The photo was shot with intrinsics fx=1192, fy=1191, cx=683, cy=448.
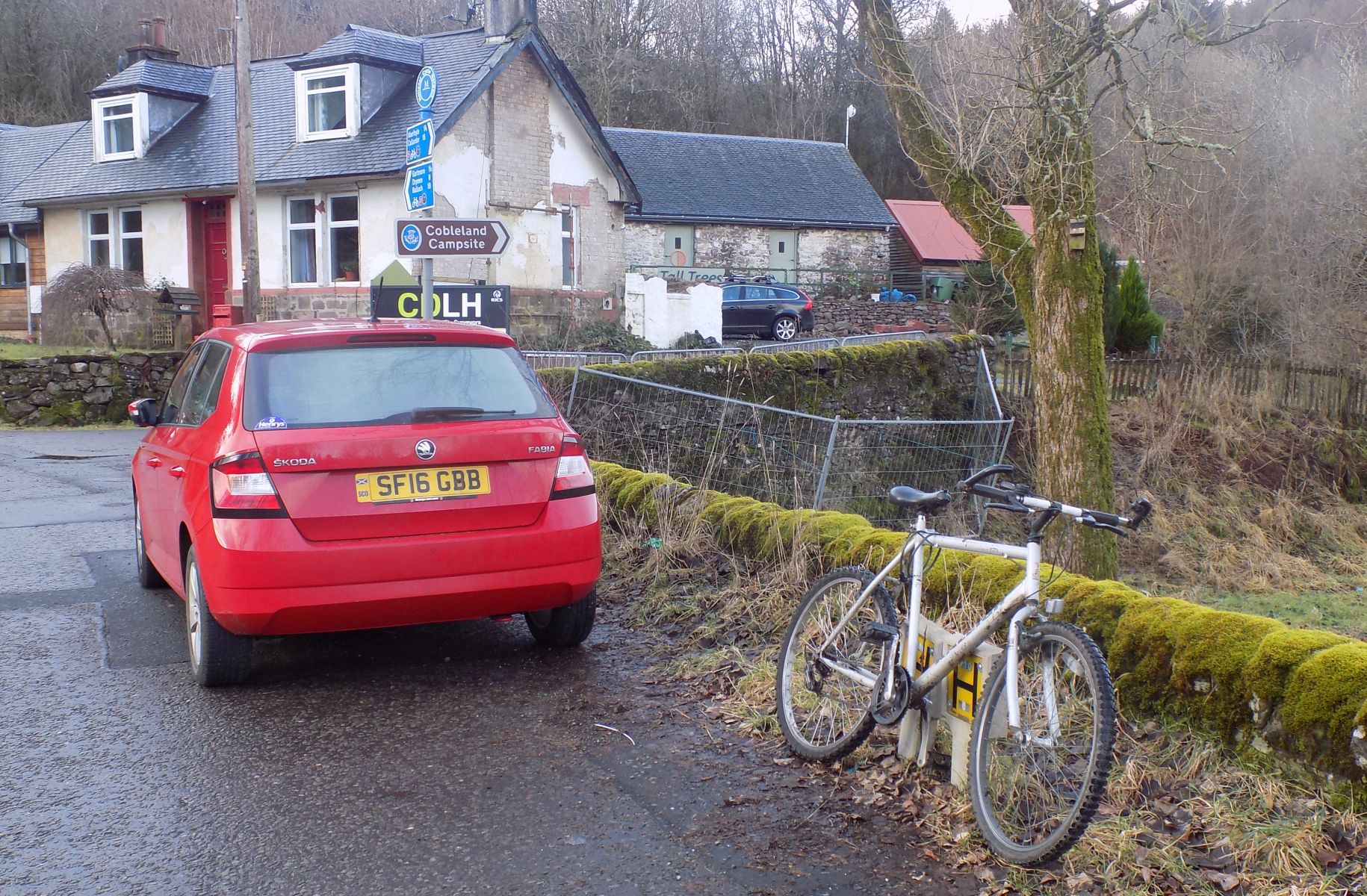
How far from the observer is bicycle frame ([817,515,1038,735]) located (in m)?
3.81

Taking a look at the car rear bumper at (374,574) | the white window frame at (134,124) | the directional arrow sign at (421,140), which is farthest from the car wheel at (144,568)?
the white window frame at (134,124)

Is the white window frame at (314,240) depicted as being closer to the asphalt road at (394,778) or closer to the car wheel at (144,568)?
the car wheel at (144,568)

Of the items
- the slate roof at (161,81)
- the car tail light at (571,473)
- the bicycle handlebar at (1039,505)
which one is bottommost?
the car tail light at (571,473)

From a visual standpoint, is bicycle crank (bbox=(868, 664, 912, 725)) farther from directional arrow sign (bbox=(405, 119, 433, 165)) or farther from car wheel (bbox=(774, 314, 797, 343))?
car wheel (bbox=(774, 314, 797, 343))

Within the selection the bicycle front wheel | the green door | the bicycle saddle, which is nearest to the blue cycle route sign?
the bicycle saddle

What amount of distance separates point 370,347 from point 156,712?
188 cm

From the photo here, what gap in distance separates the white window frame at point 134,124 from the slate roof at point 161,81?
169 mm

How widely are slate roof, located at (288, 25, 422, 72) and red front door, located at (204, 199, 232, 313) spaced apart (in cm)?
396

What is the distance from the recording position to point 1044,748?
3709mm

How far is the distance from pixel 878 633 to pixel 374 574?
2163mm

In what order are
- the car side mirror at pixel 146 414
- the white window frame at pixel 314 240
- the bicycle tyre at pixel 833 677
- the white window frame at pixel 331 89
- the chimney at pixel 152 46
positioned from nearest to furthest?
the bicycle tyre at pixel 833 677 → the car side mirror at pixel 146 414 → the white window frame at pixel 331 89 → the white window frame at pixel 314 240 → the chimney at pixel 152 46

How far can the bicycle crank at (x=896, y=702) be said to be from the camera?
4324 millimetres

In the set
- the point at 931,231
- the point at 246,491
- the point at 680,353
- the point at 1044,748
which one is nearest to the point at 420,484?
the point at 246,491

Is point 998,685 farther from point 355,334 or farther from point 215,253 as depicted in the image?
point 215,253
